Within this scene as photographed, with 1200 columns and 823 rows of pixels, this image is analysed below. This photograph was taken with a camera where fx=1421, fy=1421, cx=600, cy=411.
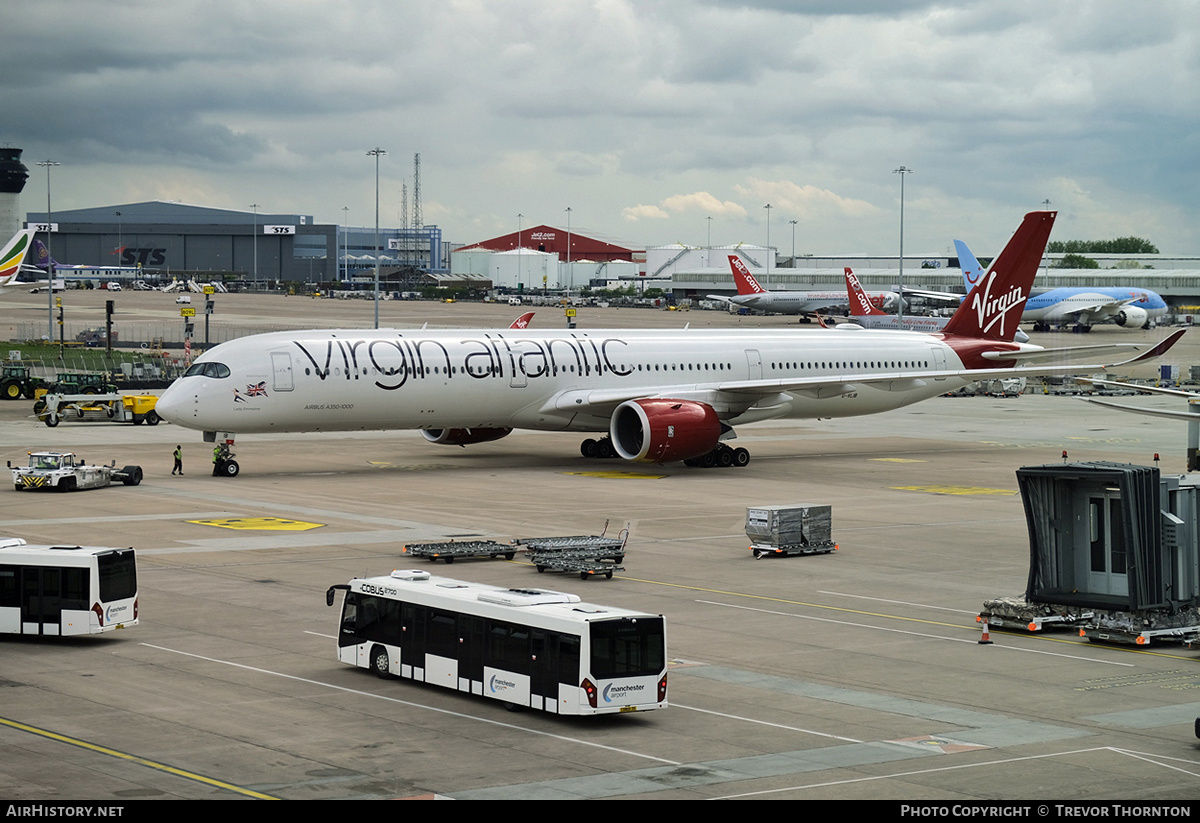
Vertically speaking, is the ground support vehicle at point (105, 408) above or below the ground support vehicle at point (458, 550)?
above

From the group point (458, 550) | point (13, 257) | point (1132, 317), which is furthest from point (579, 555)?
point (1132, 317)

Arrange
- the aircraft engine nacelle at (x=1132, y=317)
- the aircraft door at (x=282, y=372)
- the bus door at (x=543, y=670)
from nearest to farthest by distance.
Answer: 1. the bus door at (x=543, y=670)
2. the aircraft door at (x=282, y=372)
3. the aircraft engine nacelle at (x=1132, y=317)

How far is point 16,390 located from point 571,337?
40273 mm

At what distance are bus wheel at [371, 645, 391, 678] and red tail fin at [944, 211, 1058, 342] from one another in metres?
45.9

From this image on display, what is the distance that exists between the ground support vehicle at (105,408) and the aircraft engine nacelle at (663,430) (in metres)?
26.9

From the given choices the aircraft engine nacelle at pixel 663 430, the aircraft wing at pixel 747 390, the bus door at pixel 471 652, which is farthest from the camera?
the aircraft wing at pixel 747 390

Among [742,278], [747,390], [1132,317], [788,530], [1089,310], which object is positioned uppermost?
[742,278]

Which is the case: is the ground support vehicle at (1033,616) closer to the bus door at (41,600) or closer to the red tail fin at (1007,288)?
the bus door at (41,600)

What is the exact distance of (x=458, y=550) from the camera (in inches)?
1366

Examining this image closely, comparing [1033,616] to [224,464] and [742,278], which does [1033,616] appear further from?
[742,278]

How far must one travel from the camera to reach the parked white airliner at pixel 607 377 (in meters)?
49.0

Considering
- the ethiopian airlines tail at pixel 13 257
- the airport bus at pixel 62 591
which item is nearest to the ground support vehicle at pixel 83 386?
the ethiopian airlines tail at pixel 13 257

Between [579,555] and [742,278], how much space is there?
123501 mm

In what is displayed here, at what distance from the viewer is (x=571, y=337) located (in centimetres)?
5594
